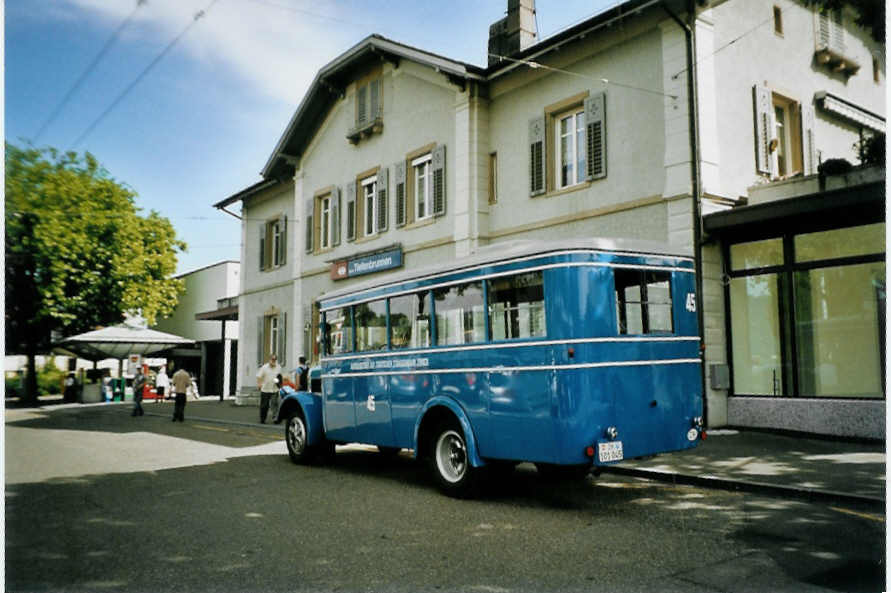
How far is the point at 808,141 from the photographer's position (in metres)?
14.7

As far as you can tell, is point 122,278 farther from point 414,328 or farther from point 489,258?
point 489,258

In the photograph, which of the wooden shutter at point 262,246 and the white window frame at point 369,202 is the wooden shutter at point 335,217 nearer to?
the white window frame at point 369,202

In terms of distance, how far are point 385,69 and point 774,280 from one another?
1206 centimetres

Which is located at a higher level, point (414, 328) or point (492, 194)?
point (492, 194)

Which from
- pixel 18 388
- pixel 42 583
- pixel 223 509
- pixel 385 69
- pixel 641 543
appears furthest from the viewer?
pixel 385 69

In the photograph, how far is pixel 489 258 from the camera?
24.9 feet

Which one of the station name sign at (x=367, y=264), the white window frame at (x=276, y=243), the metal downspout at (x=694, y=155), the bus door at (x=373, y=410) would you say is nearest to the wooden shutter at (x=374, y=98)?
the station name sign at (x=367, y=264)

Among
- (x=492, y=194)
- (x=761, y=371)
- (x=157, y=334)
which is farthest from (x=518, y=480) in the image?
(x=157, y=334)

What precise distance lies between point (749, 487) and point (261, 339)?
2047 cm

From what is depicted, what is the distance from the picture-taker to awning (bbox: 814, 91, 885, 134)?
15.3 meters

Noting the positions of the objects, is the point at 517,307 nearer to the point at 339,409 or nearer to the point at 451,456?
the point at 451,456

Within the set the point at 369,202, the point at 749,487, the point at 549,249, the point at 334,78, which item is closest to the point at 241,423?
the point at 369,202

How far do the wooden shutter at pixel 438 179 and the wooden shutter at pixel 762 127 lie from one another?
288 inches

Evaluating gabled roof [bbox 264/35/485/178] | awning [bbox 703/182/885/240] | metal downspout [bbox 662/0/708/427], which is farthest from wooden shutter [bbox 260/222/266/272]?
awning [bbox 703/182/885/240]
